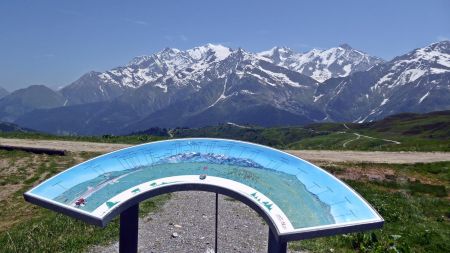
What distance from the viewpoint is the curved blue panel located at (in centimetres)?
1171

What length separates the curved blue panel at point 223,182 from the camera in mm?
11713

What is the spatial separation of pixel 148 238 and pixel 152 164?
6.77m

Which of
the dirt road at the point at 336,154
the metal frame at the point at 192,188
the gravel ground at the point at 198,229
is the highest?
the dirt road at the point at 336,154

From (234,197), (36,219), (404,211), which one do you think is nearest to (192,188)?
(234,197)

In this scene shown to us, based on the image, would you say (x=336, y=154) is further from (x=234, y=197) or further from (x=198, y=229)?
(x=234, y=197)

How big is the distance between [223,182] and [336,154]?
1478 inches

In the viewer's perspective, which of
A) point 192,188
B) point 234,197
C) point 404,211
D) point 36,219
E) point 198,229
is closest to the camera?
point 234,197

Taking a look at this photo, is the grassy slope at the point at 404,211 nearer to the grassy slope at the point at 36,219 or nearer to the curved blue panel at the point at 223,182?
the curved blue panel at the point at 223,182

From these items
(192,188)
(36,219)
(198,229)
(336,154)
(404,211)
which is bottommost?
(198,229)

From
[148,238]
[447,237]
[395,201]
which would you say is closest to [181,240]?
[148,238]

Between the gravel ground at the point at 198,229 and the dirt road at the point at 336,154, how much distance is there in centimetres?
2009

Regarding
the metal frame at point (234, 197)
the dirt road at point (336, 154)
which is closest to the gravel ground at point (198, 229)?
the metal frame at point (234, 197)

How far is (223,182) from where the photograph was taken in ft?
43.2

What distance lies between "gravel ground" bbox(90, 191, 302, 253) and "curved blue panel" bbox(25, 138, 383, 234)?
542 centimetres
